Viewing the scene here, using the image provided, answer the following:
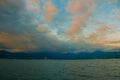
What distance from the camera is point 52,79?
7875 centimetres

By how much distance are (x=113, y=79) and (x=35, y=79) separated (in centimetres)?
3565

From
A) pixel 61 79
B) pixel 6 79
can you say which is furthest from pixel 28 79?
pixel 61 79

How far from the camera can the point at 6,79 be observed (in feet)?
252

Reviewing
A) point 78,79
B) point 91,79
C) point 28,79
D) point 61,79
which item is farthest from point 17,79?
point 91,79

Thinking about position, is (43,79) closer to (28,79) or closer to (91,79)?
(28,79)

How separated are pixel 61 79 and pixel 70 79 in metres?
4.20

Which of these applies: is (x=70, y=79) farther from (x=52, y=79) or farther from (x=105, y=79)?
(x=105, y=79)

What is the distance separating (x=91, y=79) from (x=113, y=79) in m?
10.2

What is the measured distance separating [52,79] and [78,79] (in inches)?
469

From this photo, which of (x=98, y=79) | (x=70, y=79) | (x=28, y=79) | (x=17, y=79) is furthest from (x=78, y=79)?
(x=17, y=79)

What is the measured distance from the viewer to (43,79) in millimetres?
78375

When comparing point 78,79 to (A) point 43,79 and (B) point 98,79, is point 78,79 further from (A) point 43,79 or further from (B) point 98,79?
(A) point 43,79

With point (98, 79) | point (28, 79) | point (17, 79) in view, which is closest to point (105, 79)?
point (98, 79)

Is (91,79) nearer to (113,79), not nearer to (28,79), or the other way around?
(113,79)
